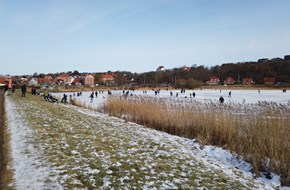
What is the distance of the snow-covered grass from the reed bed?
19.9 inches

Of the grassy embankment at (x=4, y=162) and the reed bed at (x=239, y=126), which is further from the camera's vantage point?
the reed bed at (x=239, y=126)

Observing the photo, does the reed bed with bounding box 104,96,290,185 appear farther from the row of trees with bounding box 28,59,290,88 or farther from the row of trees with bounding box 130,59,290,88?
the row of trees with bounding box 130,59,290,88

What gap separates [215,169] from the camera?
19.3 feet

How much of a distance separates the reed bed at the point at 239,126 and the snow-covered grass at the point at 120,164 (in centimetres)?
51

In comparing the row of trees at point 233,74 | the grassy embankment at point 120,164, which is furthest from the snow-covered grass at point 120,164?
the row of trees at point 233,74

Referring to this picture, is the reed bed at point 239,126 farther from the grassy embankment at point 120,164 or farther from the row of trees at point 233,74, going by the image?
the row of trees at point 233,74

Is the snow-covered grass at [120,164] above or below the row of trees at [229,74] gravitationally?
below

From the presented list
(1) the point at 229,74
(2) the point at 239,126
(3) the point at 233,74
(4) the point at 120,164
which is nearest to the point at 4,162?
(4) the point at 120,164

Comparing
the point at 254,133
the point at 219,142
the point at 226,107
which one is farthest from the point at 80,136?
the point at 226,107

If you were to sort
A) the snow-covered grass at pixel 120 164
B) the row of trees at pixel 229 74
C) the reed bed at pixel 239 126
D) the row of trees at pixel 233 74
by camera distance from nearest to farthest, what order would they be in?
the snow-covered grass at pixel 120 164
the reed bed at pixel 239 126
the row of trees at pixel 229 74
the row of trees at pixel 233 74

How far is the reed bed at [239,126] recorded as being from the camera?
6.64 meters

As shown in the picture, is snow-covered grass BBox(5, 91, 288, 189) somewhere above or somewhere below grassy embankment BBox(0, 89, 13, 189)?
below

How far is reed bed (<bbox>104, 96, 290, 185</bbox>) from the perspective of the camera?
261 inches

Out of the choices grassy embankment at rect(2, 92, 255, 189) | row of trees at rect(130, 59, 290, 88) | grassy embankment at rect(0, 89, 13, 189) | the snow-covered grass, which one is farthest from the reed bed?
row of trees at rect(130, 59, 290, 88)
